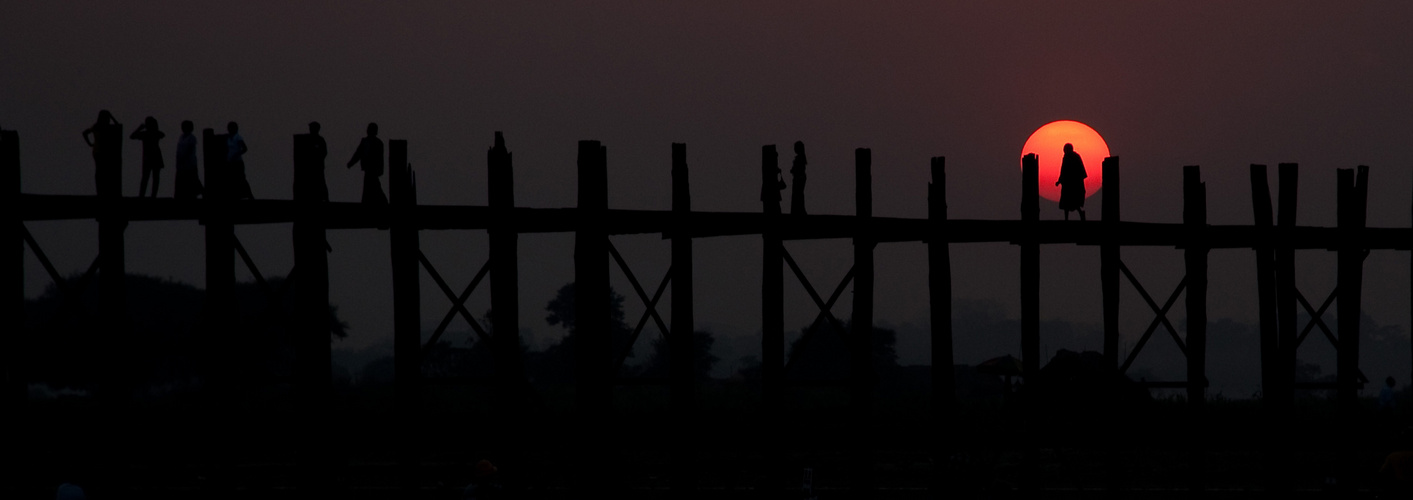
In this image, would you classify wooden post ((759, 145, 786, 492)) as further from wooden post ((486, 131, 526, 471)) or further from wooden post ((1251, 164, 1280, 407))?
wooden post ((1251, 164, 1280, 407))

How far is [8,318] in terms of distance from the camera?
16.7 metres

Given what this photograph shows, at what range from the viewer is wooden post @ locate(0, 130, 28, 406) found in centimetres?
1644

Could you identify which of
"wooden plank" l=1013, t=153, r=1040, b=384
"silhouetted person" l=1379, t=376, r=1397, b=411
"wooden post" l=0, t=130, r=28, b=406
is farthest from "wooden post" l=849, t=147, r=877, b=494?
"silhouetted person" l=1379, t=376, r=1397, b=411

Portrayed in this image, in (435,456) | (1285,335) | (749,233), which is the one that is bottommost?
(435,456)

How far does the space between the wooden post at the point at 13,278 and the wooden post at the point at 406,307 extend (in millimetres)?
3902

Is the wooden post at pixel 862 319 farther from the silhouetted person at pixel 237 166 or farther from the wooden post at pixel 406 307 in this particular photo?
the silhouetted person at pixel 237 166

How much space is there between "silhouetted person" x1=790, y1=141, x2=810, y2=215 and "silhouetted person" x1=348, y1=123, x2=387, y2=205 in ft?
16.0

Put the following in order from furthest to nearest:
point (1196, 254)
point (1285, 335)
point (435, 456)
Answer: point (435, 456)
point (1285, 335)
point (1196, 254)

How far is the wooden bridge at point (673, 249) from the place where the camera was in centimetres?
1644

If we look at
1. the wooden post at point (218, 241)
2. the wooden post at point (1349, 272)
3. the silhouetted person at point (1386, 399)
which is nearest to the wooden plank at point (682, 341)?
the wooden post at point (218, 241)

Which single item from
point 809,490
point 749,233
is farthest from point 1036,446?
point 749,233

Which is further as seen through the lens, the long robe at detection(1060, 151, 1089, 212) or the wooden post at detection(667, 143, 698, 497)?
the long robe at detection(1060, 151, 1089, 212)

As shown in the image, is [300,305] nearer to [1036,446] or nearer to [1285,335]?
[1036,446]

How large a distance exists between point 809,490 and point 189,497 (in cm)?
954
